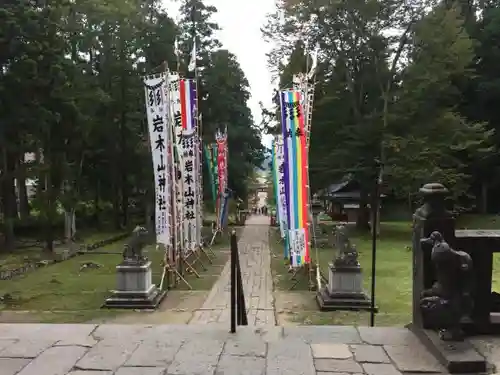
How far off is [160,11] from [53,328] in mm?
24812

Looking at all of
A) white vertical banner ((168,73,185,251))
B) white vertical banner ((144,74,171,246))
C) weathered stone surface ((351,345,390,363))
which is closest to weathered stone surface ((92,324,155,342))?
weathered stone surface ((351,345,390,363))

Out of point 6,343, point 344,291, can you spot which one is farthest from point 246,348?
point 344,291

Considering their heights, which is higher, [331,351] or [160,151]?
[160,151]

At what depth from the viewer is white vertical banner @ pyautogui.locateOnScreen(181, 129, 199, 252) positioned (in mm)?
13383

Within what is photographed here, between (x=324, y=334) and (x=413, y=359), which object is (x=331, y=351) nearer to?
(x=324, y=334)

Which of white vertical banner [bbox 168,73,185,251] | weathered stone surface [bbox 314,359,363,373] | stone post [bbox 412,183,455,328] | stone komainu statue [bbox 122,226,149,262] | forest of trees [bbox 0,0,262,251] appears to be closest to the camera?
weathered stone surface [bbox 314,359,363,373]

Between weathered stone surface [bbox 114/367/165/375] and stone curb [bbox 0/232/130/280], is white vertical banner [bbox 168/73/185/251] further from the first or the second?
weathered stone surface [bbox 114/367/165/375]

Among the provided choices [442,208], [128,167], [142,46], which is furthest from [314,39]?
[442,208]

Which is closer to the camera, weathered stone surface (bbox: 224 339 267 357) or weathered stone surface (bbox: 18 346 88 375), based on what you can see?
weathered stone surface (bbox: 18 346 88 375)

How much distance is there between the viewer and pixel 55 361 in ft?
12.0

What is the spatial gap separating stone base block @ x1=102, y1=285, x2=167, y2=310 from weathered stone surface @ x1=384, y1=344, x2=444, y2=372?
624 cm

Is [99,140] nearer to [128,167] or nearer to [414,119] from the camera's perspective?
[128,167]

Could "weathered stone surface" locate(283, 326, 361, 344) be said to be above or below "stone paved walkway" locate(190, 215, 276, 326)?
above

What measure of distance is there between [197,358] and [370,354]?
4.14 feet
